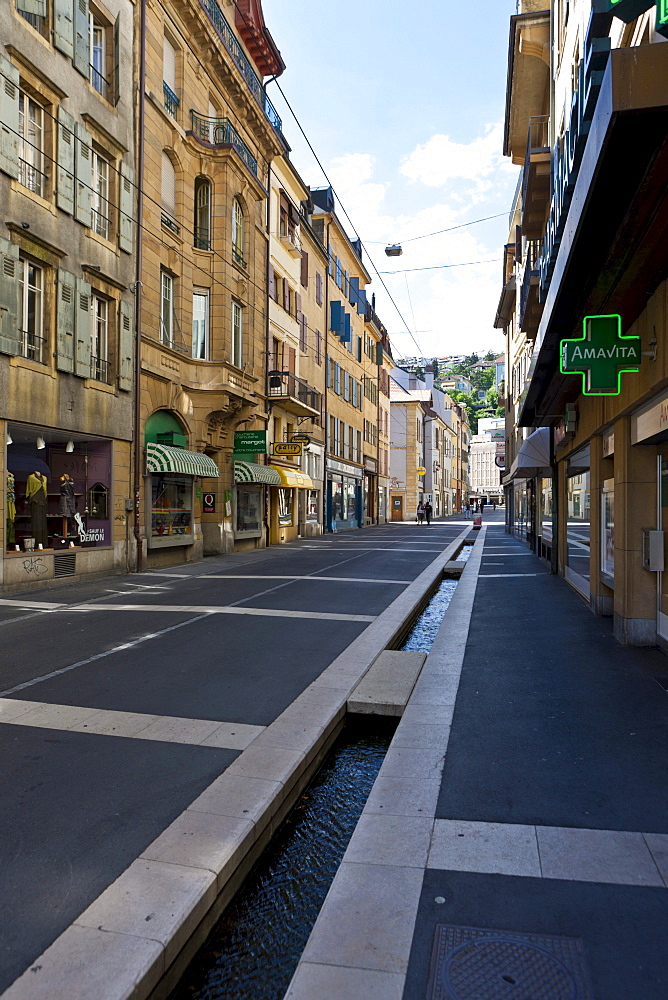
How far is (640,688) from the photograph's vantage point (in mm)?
6516

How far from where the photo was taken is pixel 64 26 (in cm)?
1481

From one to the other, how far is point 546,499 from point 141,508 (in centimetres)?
1194

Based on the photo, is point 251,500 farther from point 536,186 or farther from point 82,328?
point 536,186

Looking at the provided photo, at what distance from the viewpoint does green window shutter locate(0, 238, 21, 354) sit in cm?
1299

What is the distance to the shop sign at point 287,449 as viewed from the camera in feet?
95.3

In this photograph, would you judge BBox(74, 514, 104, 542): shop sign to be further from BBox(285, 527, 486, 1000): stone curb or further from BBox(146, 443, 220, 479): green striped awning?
Answer: BBox(285, 527, 486, 1000): stone curb

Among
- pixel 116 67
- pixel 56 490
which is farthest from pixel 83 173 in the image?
pixel 56 490

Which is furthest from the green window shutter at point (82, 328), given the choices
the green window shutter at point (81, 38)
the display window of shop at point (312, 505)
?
the display window of shop at point (312, 505)

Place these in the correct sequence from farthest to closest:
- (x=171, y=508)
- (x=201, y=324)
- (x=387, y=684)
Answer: (x=201, y=324), (x=171, y=508), (x=387, y=684)

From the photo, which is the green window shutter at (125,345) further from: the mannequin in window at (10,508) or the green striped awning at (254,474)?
the green striped awning at (254,474)

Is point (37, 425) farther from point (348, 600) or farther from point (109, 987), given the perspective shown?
point (109, 987)

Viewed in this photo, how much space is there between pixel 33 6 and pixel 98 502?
33.6 ft

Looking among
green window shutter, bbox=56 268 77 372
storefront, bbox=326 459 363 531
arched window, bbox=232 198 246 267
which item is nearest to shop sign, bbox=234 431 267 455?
arched window, bbox=232 198 246 267

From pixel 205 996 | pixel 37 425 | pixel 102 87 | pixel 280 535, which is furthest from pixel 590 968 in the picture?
pixel 280 535
